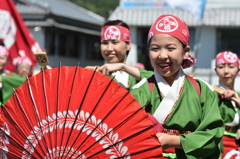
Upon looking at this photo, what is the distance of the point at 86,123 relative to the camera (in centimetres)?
252

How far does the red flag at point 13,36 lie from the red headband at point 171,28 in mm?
6347

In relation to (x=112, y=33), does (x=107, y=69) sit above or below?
below

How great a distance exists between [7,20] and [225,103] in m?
5.57

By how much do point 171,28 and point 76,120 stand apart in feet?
2.76

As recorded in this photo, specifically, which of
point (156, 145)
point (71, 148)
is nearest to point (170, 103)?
point (156, 145)

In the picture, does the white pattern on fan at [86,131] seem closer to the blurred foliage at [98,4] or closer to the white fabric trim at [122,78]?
the white fabric trim at [122,78]

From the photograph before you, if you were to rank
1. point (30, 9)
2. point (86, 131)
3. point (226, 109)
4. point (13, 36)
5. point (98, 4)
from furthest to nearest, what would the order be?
point (98, 4)
point (30, 9)
point (13, 36)
point (226, 109)
point (86, 131)

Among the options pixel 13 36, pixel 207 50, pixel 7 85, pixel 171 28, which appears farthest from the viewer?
pixel 207 50

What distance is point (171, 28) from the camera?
286 centimetres

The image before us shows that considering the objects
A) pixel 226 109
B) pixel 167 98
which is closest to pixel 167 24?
pixel 167 98

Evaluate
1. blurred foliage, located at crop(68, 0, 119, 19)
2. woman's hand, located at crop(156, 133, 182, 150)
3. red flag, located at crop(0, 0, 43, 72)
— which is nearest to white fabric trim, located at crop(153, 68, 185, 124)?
woman's hand, located at crop(156, 133, 182, 150)

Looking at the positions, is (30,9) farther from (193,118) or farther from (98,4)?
(98,4)

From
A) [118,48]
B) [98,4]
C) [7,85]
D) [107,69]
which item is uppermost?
[98,4]

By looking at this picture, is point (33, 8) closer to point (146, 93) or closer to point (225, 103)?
point (225, 103)
